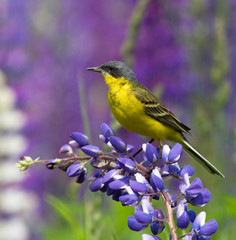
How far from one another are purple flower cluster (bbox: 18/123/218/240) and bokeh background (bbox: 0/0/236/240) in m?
0.81

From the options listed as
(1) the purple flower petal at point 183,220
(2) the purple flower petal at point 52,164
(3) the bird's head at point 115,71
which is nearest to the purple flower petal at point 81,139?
(2) the purple flower petal at point 52,164

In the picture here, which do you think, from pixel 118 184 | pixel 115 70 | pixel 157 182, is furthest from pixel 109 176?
pixel 115 70

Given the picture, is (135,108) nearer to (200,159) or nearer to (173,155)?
(200,159)

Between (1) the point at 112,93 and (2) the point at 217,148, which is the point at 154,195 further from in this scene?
(2) the point at 217,148

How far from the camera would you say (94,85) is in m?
7.75

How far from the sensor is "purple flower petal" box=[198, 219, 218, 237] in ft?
5.13

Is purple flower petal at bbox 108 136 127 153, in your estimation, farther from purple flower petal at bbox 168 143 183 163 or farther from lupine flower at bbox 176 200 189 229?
lupine flower at bbox 176 200 189 229

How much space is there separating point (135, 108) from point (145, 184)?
1.24 metres

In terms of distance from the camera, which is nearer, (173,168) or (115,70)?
(173,168)

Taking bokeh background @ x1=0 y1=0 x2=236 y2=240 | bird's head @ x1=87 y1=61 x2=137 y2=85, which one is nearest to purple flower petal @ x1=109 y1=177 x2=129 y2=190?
bokeh background @ x1=0 y1=0 x2=236 y2=240

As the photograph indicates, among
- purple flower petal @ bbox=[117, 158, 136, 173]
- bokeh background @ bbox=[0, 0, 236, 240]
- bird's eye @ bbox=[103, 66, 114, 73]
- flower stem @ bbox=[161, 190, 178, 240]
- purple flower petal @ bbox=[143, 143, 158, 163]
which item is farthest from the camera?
bokeh background @ bbox=[0, 0, 236, 240]

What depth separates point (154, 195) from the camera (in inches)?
67.1

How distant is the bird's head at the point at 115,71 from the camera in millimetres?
2832

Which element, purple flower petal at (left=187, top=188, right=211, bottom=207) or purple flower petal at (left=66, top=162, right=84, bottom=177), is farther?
purple flower petal at (left=66, top=162, right=84, bottom=177)
